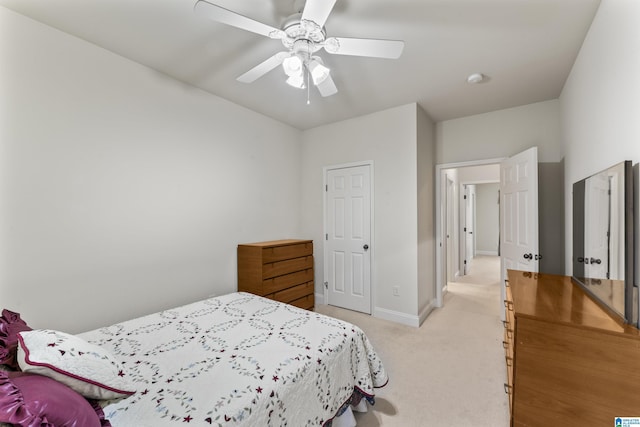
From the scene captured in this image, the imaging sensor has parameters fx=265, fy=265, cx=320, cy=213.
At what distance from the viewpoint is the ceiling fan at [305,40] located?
1322mm

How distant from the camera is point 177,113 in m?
2.57

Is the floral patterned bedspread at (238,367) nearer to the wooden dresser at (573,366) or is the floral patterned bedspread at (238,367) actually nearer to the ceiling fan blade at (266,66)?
the wooden dresser at (573,366)

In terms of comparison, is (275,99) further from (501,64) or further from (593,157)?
(593,157)

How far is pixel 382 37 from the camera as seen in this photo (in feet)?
6.28

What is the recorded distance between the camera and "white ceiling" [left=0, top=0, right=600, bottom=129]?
65.6 inches

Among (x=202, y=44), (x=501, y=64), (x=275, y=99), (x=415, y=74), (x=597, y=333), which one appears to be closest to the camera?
(x=597, y=333)

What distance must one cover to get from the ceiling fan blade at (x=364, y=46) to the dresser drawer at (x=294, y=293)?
2.47 metres

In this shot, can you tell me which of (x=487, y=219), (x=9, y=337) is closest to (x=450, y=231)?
(x=487, y=219)

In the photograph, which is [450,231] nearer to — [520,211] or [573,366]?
[520,211]

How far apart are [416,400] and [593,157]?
2063mm

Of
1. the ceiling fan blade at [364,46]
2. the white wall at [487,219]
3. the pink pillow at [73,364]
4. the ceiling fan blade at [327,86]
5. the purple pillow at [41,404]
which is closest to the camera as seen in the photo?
the purple pillow at [41,404]

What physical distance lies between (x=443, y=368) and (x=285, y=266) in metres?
1.85

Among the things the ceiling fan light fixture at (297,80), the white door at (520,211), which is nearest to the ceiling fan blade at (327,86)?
the ceiling fan light fixture at (297,80)

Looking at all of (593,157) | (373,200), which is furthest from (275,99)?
(593,157)
